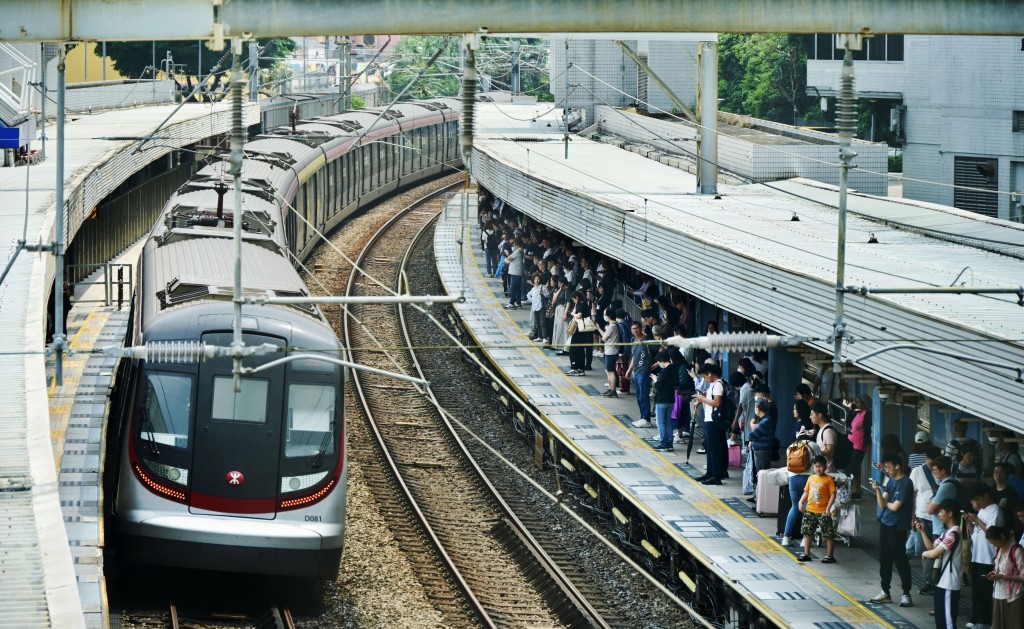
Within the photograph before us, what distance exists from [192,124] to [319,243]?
508cm

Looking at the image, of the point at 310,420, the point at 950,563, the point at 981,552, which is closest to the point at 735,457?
the point at 950,563

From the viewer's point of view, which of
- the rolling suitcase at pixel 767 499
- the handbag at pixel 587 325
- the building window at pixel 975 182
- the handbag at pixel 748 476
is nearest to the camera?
the rolling suitcase at pixel 767 499

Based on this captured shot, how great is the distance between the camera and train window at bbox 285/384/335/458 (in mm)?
13062

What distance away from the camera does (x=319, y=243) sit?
34.0m

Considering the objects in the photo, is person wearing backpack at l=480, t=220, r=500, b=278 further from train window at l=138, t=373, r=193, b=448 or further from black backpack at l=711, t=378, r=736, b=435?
train window at l=138, t=373, r=193, b=448

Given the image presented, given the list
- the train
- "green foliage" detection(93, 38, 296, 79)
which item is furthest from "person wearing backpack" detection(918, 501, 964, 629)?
"green foliage" detection(93, 38, 296, 79)

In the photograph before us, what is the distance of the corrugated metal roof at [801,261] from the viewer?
37.2 feet

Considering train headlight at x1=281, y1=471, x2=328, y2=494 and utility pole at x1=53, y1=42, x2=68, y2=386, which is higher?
utility pole at x1=53, y1=42, x2=68, y2=386

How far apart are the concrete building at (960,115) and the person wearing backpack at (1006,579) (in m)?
12.1

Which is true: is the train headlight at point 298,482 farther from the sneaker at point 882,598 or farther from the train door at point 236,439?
the sneaker at point 882,598

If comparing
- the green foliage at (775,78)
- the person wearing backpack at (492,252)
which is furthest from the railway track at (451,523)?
the green foliage at (775,78)

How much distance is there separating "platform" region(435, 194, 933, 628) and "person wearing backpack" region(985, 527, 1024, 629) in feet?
3.62

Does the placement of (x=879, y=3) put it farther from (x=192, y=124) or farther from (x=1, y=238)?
(x=192, y=124)

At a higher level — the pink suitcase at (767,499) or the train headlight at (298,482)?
the train headlight at (298,482)
